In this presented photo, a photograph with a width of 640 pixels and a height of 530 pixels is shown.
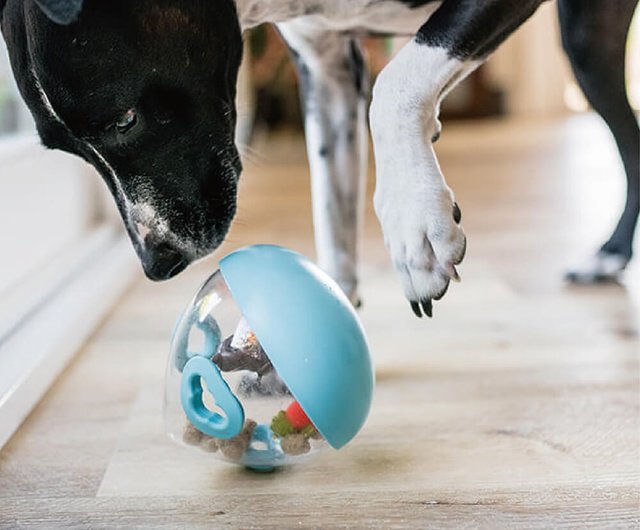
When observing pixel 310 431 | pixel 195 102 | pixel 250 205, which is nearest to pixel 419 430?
pixel 310 431

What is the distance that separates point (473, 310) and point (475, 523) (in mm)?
1006

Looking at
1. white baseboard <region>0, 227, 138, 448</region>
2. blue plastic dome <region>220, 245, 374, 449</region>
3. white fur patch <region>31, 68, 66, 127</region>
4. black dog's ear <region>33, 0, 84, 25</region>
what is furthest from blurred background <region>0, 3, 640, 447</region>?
blue plastic dome <region>220, 245, 374, 449</region>

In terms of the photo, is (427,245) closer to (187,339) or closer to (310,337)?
(310,337)

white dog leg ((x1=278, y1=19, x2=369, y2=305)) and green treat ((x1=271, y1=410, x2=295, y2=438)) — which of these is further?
white dog leg ((x1=278, y1=19, x2=369, y2=305))

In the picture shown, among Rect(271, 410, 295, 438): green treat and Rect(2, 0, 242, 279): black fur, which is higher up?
Rect(2, 0, 242, 279): black fur

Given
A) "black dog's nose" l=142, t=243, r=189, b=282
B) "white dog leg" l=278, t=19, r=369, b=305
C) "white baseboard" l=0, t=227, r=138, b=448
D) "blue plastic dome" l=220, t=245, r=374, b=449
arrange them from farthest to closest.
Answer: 1. "white dog leg" l=278, t=19, r=369, b=305
2. "white baseboard" l=0, t=227, r=138, b=448
3. "black dog's nose" l=142, t=243, r=189, b=282
4. "blue plastic dome" l=220, t=245, r=374, b=449

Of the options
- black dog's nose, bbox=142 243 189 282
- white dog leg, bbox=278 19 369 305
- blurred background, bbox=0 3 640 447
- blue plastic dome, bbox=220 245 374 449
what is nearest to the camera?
blue plastic dome, bbox=220 245 374 449

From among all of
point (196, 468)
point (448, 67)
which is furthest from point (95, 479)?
point (448, 67)

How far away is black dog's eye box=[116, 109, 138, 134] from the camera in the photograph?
122 cm

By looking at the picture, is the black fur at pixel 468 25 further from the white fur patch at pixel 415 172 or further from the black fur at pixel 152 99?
the black fur at pixel 152 99

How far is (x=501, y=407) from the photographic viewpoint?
141 cm

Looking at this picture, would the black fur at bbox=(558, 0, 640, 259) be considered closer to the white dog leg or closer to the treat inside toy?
the white dog leg

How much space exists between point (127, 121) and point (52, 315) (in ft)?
2.52

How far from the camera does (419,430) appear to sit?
133 centimetres
